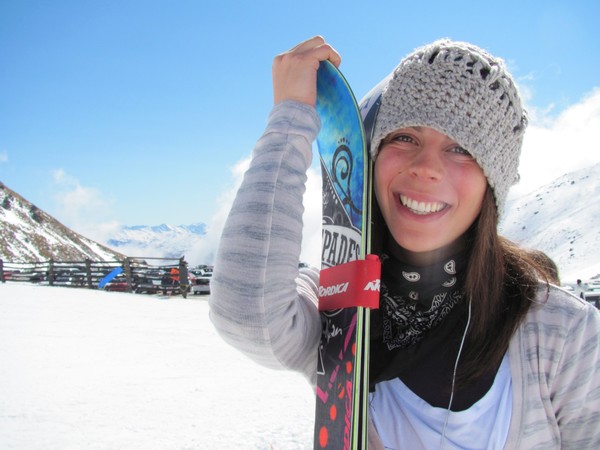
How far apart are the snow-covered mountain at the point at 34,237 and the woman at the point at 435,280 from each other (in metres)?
61.2

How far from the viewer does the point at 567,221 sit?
63.3 metres

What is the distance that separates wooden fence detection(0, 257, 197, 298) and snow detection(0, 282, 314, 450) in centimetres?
917

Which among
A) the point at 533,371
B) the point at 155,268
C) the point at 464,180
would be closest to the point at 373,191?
the point at 464,180

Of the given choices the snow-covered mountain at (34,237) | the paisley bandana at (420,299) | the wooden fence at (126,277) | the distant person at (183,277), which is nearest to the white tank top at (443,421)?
the paisley bandana at (420,299)

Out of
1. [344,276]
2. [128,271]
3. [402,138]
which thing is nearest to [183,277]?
[128,271]

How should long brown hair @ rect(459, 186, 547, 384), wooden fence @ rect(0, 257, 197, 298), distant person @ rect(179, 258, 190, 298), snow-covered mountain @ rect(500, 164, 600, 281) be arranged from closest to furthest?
long brown hair @ rect(459, 186, 547, 384) < distant person @ rect(179, 258, 190, 298) < wooden fence @ rect(0, 257, 197, 298) < snow-covered mountain @ rect(500, 164, 600, 281)

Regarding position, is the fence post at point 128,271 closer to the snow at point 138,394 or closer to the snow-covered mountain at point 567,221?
the snow at point 138,394

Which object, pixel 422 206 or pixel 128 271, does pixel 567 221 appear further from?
pixel 422 206

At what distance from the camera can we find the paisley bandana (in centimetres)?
133

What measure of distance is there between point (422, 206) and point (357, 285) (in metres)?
0.29

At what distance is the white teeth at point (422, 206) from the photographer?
1271 millimetres

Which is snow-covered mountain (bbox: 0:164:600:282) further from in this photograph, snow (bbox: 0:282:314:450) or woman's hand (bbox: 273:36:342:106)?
woman's hand (bbox: 273:36:342:106)

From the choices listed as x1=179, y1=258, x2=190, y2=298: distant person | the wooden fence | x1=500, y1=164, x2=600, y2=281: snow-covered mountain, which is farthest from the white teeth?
x1=500, y1=164, x2=600, y2=281: snow-covered mountain

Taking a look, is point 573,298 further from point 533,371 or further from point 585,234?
point 585,234
